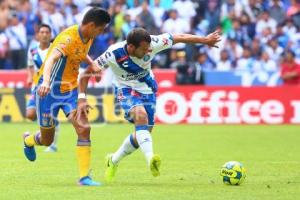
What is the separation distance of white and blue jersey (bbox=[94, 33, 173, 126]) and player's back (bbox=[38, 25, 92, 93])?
356 millimetres

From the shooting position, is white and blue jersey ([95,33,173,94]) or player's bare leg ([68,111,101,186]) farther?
white and blue jersey ([95,33,173,94])

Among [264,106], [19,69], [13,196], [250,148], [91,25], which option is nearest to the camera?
[13,196]

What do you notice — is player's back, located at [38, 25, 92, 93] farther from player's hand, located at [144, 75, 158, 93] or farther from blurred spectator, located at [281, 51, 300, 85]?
blurred spectator, located at [281, 51, 300, 85]

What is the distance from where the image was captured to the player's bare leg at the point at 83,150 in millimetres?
11266

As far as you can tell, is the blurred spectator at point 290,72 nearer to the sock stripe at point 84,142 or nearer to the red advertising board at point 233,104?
the red advertising board at point 233,104

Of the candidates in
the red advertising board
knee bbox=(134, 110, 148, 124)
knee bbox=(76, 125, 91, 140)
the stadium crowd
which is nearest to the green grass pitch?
knee bbox=(76, 125, 91, 140)

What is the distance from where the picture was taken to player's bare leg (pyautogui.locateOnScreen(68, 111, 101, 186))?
37.0 feet

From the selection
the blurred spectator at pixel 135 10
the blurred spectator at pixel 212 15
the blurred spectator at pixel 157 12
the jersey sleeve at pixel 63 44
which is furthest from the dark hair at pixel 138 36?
the blurred spectator at pixel 212 15

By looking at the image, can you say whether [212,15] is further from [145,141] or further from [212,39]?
[145,141]

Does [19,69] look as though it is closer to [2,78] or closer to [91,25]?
[2,78]

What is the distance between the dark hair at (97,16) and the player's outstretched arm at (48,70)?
0.59 m

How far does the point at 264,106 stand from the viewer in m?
25.2

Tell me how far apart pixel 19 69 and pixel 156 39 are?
16.0 meters

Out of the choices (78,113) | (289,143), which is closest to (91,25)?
(78,113)
